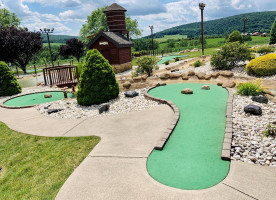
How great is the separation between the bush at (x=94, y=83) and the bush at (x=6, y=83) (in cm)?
805

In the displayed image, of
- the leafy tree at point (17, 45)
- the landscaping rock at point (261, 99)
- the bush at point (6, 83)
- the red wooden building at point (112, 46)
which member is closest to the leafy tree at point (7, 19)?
the leafy tree at point (17, 45)

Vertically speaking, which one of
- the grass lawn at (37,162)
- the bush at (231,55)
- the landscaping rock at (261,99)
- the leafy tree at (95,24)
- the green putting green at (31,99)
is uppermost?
the leafy tree at (95,24)

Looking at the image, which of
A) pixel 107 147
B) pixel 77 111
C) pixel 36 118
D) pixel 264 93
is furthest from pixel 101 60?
pixel 264 93

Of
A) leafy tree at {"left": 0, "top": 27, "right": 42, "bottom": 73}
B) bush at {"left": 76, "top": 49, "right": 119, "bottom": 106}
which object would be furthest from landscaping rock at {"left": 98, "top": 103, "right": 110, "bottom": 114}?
leafy tree at {"left": 0, "top": 27, "right": 42, "bottom": 73}

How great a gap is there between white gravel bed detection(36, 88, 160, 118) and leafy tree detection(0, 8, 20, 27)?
155 ft

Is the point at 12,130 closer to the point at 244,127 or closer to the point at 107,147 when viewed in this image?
the point at 107,147

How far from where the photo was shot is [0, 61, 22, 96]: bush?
15.0m

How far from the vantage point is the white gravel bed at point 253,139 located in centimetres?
488

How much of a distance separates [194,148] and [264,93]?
6328 mm

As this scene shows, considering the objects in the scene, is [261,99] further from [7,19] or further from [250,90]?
[7,19]

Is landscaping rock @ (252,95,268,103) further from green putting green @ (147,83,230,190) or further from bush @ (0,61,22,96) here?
bush @ (0,61,22,96)

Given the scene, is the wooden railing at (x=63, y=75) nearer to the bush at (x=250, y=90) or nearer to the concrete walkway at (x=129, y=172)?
the concrete walkway at (x=129, y=172)

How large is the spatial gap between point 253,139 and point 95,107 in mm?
6985

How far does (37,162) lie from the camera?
18.3ft
